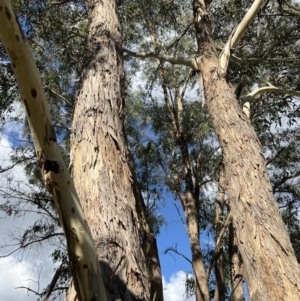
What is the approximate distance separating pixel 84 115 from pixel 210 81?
277cm

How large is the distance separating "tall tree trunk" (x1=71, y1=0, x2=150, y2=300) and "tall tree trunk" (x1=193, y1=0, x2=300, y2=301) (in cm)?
171

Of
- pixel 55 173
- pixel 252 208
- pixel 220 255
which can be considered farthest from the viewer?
pixel 220 255

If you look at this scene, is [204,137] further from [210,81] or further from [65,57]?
[210,81]

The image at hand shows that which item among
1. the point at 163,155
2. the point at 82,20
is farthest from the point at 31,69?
the point at 163,155

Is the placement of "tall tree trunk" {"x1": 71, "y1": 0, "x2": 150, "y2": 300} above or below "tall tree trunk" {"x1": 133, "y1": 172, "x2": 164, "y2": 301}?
below

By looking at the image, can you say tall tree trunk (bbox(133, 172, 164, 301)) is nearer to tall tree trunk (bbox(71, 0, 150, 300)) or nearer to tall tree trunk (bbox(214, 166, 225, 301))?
tall tree trunk (bbox(214, 166, 225, 301))

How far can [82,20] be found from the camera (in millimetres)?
8016

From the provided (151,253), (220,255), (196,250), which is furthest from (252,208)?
(220,255)

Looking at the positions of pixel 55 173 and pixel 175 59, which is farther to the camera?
pixel 175 59

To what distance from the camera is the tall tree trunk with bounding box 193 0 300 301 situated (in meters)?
3.40

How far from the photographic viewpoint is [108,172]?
2088mm

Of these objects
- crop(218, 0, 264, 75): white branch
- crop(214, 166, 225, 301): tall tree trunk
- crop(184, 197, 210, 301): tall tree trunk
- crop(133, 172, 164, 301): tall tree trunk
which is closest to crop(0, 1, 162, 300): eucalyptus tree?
crop(218, 0, 264, 75): white branch

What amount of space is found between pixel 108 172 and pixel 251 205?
2.10 metres

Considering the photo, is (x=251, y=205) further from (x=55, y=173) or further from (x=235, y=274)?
(x=235, y=274)
